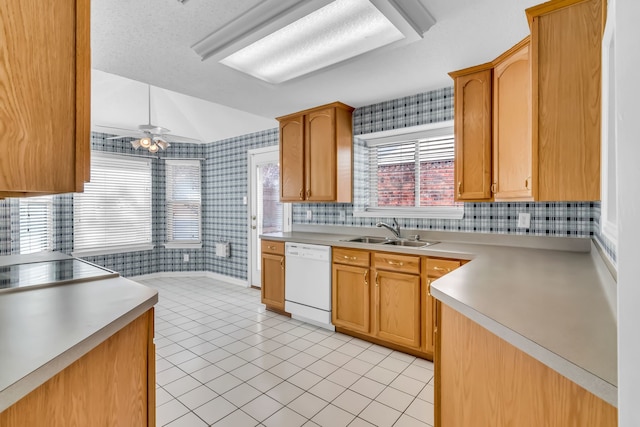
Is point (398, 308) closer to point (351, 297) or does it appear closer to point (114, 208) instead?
point (351, 297)

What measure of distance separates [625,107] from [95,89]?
491 cm

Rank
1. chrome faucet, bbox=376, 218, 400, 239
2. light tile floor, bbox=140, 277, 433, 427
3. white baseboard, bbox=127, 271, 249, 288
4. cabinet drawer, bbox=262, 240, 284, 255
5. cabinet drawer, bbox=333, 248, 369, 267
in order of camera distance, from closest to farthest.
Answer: light tile floor, bbox=140, 277, 433, 427 → cabinet drawer, bbox=333, 248, 369, 267 → chrome faucet, bbox=376, 218, 400, 239 → cabinet drawer, bbox=262, 240, 284, 255 → white baseboard, bbox=127, 271, 249, 288

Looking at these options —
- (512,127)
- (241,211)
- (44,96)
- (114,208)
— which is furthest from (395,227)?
(114,208)

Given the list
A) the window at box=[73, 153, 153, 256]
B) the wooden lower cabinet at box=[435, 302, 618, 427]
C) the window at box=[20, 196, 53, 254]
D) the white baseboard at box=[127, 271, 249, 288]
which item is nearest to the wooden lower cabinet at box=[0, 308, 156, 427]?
the wooden lower cabinet at box=[435, 302, 618, 427]

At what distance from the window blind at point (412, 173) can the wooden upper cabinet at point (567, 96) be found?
1.32 metres

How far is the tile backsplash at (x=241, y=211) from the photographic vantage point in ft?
8.31

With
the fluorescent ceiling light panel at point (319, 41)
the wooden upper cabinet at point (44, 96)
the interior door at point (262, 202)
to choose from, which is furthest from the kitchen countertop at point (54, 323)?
the interior door at point (262, 202)

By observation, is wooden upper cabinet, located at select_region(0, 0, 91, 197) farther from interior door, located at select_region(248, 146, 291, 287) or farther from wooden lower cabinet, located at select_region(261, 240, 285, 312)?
interior door, located at select_region(248, 146, 291, 287)

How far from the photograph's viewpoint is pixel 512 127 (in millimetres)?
2275

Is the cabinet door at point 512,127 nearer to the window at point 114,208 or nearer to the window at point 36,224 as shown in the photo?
the window at point 36,224

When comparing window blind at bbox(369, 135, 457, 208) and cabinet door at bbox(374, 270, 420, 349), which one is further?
window blind at bbox(369, 135, 457, 208)

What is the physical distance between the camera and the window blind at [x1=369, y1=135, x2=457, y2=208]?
3.16 metres

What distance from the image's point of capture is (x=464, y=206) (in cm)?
297

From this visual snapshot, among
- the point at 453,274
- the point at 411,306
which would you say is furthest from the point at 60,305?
the point at 411,306
